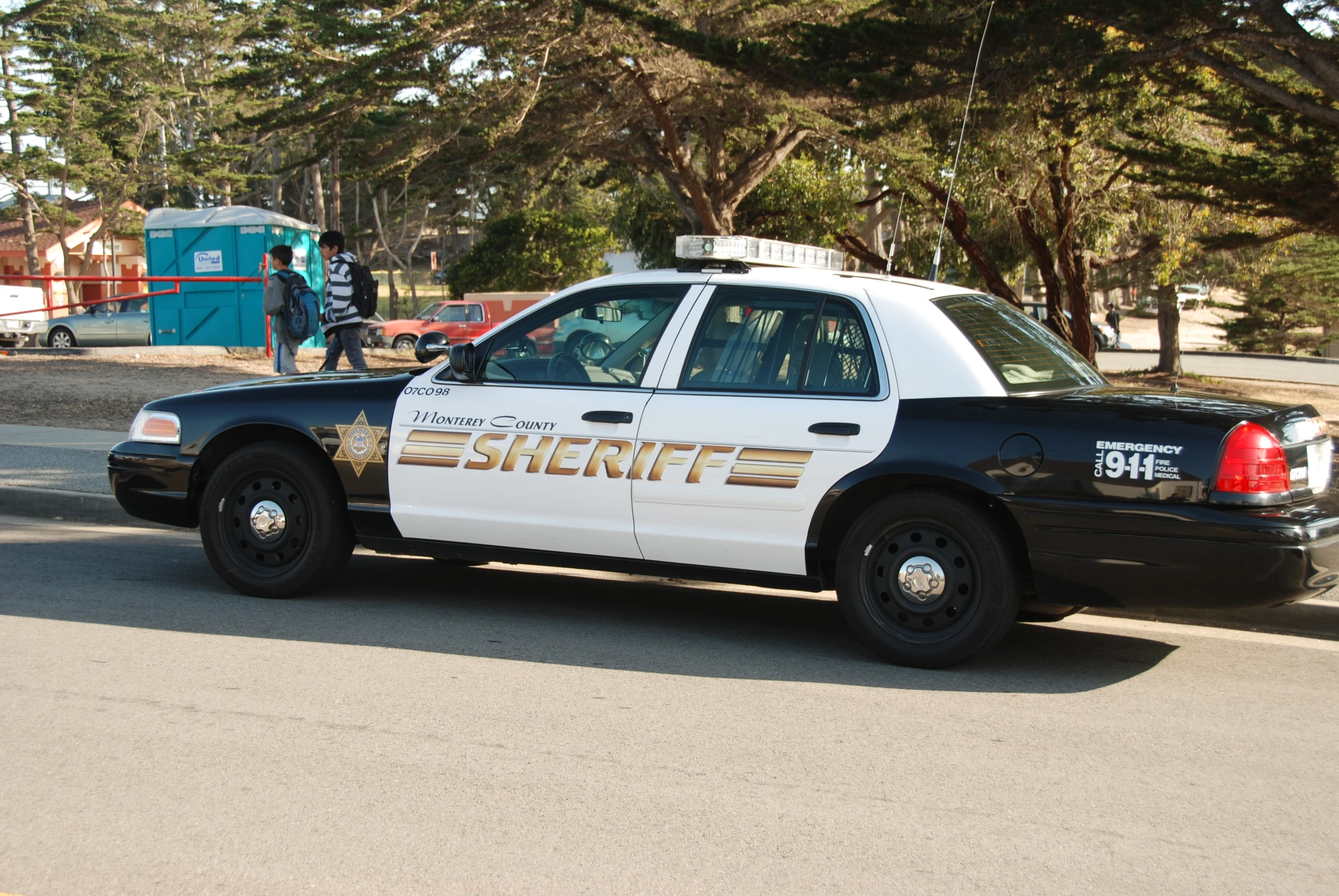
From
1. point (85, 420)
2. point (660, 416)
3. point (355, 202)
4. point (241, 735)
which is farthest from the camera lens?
point (355, 202)

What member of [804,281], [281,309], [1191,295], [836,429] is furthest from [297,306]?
[1191,295]

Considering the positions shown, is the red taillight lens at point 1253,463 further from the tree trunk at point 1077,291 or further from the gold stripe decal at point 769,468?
the tree trunk at point 1077,291

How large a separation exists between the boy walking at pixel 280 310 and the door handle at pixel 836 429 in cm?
799

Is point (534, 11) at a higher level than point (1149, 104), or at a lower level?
higher

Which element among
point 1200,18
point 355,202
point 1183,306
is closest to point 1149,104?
point 1200,18

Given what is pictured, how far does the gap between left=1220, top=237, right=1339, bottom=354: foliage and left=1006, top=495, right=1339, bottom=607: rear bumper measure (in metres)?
23.4

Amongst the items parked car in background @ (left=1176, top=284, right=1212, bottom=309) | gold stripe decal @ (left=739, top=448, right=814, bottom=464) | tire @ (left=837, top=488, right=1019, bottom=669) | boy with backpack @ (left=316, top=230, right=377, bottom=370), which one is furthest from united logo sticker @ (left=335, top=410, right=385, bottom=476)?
parked car in background @ (left=1176, top=284, right=1212, bottom=309)

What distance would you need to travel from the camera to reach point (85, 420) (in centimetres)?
1280

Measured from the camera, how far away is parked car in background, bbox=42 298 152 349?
2942cm

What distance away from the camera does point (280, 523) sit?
6270 millimetres

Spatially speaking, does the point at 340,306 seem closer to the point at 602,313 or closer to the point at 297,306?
the point at 297,306

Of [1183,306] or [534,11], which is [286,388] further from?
[1183,306]

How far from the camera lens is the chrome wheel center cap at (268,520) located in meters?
6.25

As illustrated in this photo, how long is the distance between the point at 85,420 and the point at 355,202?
50.3 metres
